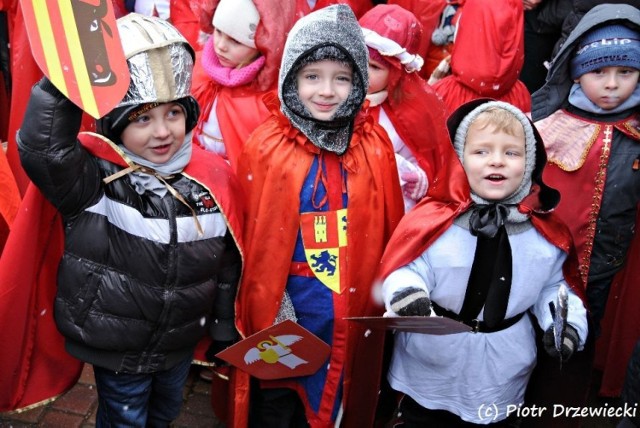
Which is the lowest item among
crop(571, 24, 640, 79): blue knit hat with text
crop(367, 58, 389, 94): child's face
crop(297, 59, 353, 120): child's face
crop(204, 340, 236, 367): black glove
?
crop(204, 340, 236, 367): black glove

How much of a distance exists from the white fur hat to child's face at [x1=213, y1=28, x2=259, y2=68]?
0.13 ft

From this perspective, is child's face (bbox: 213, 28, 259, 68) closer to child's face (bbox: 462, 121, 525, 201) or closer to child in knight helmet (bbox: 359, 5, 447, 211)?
child in knight helmet (bbox: 359, 5, 447, 211)

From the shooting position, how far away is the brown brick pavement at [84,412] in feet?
12.1

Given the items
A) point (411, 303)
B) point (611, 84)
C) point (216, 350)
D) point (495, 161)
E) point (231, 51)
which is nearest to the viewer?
point (411, 303)

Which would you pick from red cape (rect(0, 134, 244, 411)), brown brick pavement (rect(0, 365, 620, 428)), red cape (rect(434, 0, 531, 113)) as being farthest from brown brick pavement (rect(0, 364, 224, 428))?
red cape (rect(434, 0, 531, 113))

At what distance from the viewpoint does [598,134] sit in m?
3.56

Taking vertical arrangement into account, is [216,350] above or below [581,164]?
below

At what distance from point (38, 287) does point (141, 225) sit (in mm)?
546

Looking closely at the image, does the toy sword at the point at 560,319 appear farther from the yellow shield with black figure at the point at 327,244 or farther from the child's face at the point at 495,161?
the yellow shield with black figure at the point at 327,244

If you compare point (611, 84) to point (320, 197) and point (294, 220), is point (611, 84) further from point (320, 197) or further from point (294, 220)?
point (294, 220)

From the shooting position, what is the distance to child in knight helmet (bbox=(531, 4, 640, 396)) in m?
3.50

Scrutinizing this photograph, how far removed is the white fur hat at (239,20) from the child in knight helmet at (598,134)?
5.20 feet

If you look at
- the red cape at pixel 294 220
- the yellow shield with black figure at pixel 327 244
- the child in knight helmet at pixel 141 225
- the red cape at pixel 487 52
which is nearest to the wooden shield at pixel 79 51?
the child in knight helmet at pixel 141 225

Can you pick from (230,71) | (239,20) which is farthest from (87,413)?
(239,20)
